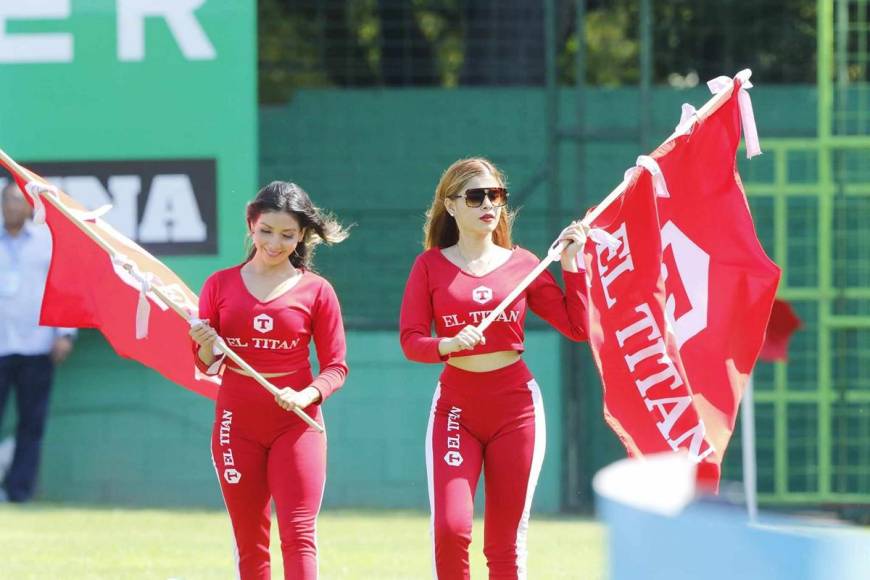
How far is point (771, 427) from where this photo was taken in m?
12.4

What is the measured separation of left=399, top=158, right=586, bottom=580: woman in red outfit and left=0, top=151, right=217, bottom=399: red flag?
146 cm

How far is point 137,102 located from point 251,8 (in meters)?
1.01

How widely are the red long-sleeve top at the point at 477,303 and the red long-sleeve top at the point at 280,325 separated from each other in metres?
0.29

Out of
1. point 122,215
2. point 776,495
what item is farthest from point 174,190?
point 776,495

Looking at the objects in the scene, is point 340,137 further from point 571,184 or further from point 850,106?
point 850,106

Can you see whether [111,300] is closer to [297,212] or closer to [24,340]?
[297,212]

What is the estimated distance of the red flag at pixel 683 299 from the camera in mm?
6785

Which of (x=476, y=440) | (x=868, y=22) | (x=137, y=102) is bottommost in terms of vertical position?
(x=476, y=440)

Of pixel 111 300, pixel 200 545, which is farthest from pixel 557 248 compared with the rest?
pixel 200 545

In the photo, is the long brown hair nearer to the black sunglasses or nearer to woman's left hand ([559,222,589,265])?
the black sunglasses

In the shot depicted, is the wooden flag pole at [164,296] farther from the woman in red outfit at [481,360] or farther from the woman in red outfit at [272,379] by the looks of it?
the woman in red outfit at [481,360]

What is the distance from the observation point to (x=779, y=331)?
11.6 metres

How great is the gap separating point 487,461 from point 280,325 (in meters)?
0.93

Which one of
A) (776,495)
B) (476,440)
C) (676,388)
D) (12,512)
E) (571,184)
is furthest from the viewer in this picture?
(571,184)
